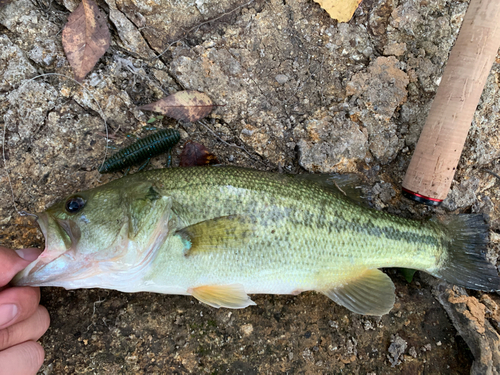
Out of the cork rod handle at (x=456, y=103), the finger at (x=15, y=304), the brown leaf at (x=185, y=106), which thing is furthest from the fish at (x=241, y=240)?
the brown leaf at (x=185, y=106)

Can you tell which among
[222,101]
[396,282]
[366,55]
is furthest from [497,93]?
[222,101]

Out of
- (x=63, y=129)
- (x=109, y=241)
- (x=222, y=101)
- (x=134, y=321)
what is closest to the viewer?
(x=109, y=241)

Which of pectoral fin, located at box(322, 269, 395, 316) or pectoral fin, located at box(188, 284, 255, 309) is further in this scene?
pectoral fin, located at box(322, 269, 395, 316)

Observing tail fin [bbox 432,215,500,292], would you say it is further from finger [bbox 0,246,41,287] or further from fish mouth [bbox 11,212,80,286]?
finger [bbox 0,246,41,287]

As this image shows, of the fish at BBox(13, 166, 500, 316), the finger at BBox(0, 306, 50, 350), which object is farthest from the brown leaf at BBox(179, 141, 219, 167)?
the finger at BBox(0, 306, 50, 350)

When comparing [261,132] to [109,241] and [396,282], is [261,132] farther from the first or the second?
[396,282]

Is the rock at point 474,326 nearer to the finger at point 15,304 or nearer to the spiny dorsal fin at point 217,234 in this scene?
the spiny dorsal fin at point 217,234

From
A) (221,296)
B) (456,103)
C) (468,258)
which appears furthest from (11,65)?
(468,258)
